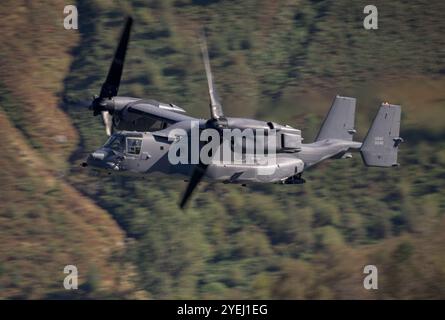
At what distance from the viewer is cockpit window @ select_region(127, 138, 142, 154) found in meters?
48.7

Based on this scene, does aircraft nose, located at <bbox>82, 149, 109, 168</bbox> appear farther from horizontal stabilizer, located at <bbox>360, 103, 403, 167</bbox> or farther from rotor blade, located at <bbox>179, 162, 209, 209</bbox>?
horizontal stabilizer, located at <bbox>360, 103, 403, 167</bbox>

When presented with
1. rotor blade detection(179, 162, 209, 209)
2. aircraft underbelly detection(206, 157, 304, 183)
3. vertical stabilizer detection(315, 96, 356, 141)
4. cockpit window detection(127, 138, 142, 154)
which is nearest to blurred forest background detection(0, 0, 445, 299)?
vertical stabilizer detection(315, 96, 356, 141)

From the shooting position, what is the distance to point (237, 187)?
80.7 m

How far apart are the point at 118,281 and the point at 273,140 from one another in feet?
97.6

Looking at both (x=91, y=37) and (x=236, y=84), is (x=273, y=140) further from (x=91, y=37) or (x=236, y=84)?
(x=91, y=37)

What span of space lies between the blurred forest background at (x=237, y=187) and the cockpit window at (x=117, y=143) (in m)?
17.0

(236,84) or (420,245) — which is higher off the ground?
(236,84)

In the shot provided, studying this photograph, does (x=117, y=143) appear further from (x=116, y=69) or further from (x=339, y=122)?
(x=339, y=122)

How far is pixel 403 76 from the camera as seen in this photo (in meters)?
80.2

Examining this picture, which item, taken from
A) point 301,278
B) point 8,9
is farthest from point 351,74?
point 8,9

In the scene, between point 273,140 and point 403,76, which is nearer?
point 273,140
